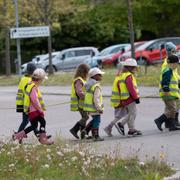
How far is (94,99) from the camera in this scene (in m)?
12.3

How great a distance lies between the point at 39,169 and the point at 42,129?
319 centimetres

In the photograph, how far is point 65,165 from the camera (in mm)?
8852

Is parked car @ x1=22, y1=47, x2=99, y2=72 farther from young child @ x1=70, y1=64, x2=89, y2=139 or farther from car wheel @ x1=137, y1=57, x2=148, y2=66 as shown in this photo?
young child @ x1=70, y1=64, x2=89, y2=139

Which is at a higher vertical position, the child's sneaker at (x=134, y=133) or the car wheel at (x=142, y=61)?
the child's sneaker at (x=134, y=133)

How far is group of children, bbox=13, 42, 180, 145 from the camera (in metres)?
11.9

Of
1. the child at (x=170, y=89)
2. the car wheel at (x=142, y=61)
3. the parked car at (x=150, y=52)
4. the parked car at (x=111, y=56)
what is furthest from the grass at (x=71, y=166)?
the parked car at (x=111, y=56)

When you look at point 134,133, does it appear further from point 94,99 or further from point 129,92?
point 94,99

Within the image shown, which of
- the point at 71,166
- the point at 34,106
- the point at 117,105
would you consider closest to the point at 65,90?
the point at 117,105

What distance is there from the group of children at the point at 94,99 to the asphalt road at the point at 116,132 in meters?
0.32

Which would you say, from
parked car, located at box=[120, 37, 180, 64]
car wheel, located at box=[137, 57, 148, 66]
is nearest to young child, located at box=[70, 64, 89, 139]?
car wheel, located at box=[137, 57, 148, 66]

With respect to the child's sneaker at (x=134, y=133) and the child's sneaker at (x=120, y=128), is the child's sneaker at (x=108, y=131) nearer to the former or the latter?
the child's sneaker at (x=120, y=128)

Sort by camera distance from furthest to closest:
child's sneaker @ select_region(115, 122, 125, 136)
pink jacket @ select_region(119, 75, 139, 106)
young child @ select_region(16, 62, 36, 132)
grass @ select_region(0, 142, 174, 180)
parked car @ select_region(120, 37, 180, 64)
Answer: parked car @ select_region(120, 37, 180, 64) → child's sneaker @ select_region(115, 122, 125, 136) → pink jacket @ select_region(119, 75, 139, 106) → young child @ select_region(16, 62, 36, 132) → grass @ select_region(0, 142, 174, 180)

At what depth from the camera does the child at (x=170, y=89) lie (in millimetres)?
13164

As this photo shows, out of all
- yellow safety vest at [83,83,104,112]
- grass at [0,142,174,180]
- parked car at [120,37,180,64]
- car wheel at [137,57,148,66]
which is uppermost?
yellow safety vest at [83,83,104,112]
